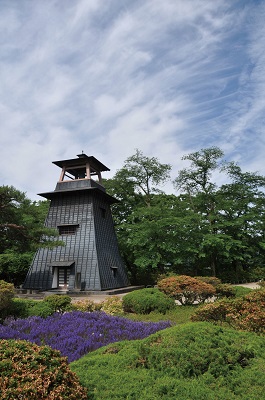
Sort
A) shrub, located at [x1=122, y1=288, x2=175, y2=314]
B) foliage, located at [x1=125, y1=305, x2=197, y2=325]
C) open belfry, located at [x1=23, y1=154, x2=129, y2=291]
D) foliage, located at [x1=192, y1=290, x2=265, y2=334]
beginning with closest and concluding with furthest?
foliage, located at [x1=192, y1=290, x2=265, y2=334], foliage, located at [x1=125, y1=305, x2=197, y2=325], shrub, located at [x1=122, y1=288, x2=175, y2=314], open belfry, located at [x1=23, y1=154, x2=129, y2=291]

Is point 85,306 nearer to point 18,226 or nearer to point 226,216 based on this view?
point 18,226

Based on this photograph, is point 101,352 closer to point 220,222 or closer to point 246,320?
point 246,320

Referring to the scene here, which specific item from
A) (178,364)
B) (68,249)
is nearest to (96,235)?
(68,249)

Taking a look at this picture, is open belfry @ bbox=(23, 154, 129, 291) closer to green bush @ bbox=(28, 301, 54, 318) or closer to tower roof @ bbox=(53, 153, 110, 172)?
tower roof @ bbox=(53, 153, 110, 172)

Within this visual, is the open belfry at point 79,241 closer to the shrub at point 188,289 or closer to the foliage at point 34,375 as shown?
the shrub at point 188,289

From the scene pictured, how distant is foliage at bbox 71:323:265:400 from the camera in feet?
9.60

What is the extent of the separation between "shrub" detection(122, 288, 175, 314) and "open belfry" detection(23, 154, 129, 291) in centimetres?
787

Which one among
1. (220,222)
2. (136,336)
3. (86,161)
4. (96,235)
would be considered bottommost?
(136,336)

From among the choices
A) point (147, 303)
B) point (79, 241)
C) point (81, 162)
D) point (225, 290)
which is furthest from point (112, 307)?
point (81, 162)

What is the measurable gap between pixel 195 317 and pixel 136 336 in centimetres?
123

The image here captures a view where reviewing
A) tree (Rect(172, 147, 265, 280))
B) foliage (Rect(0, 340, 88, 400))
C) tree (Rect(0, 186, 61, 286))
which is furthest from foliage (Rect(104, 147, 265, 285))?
foliage (Rect(0, 340, 88, 400))

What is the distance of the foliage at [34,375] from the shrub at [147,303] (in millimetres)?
7877

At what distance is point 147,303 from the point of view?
33.6 feet

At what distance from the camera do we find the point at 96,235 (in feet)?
66.3
